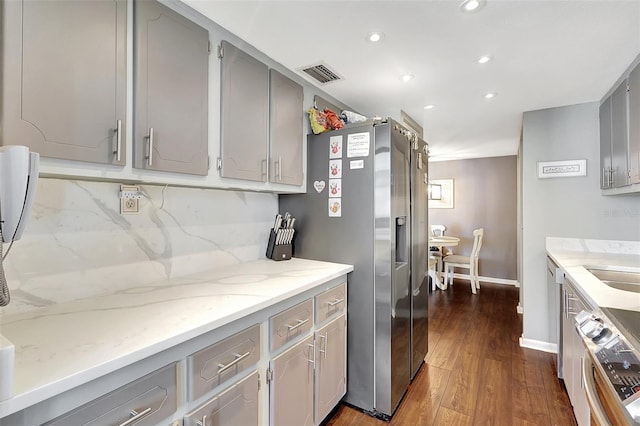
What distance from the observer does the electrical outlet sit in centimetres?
142

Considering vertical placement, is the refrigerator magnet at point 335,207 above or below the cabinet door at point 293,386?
above

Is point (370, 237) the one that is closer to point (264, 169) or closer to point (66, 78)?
point (264, 169)

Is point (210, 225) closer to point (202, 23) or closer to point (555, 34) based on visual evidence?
point (202, 23)

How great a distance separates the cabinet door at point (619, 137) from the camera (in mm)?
2064

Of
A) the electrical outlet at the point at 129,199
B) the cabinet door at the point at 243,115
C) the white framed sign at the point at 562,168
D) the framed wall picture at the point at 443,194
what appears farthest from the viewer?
the framed wall picture at the point at 443,194

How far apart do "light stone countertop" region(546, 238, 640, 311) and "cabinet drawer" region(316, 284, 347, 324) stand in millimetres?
1223

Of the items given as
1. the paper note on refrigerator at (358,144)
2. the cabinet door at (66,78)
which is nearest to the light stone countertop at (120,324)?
the cabinet door at (66,78)

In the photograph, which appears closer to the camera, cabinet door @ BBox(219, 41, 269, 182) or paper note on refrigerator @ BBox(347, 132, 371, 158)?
cabinet door @ BBox(219, 41, 269, 182)

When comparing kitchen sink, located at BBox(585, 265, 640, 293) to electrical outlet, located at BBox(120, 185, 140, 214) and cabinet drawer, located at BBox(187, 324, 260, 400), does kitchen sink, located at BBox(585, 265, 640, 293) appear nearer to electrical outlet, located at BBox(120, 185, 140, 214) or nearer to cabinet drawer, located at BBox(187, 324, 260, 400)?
cabinet drawer, located at BBox(187, 324, 260, 400)

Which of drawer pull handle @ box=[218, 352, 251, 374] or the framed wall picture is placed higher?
the framed wall picture

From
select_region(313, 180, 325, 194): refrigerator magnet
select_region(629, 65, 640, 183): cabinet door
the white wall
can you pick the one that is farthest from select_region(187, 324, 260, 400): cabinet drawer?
the white wall

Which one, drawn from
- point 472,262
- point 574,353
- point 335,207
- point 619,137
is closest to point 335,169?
point 335,207

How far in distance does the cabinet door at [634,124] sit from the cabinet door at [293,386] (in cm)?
227

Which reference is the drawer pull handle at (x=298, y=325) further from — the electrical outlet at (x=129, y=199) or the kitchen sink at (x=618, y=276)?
the kitchen sink at (x=618, y=276)
